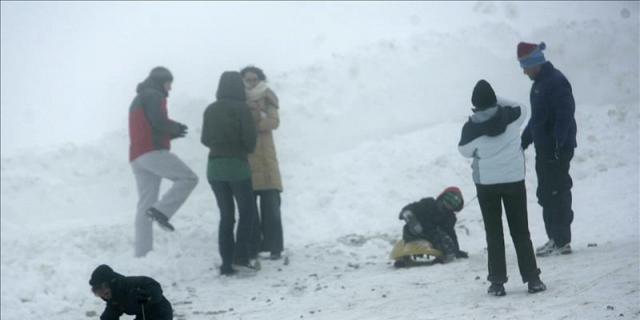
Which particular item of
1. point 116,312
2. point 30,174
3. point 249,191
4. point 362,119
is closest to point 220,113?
point 249,191

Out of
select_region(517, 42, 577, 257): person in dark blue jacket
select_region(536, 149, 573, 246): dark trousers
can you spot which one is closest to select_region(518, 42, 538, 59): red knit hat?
select_region(517, 42, 577, 257): person in dark blue jacket

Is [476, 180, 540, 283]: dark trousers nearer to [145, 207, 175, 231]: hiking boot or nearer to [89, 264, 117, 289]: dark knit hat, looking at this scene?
[89, 264, 117, 289]: dark knit hat

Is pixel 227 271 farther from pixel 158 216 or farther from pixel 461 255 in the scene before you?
pixel 461 255

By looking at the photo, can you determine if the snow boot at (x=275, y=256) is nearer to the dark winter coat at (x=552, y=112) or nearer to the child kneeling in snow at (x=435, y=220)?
the child kneeling in snow at (x=435, y=220)

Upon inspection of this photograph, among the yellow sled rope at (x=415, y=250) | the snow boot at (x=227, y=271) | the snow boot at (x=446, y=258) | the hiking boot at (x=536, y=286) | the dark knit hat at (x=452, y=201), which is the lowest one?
the snow boot at (x=227, y=271)

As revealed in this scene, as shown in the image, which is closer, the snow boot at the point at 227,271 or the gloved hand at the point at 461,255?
the gloved hand at the point at 461,255

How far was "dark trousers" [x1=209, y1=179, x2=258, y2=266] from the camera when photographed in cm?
819

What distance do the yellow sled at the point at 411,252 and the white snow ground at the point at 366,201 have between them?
0.21 metres

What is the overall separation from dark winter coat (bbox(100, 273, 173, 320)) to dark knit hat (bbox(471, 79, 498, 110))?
9.19ft

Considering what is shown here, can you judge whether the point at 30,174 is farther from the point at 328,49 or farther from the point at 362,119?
the point at 328,49

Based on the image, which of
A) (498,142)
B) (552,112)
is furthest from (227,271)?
(552,112)

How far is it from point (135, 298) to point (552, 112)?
4.64m

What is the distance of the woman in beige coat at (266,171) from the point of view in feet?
29.3

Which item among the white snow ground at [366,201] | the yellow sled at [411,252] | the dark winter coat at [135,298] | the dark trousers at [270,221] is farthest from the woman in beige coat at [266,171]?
the dark winter coat at [135,298]
